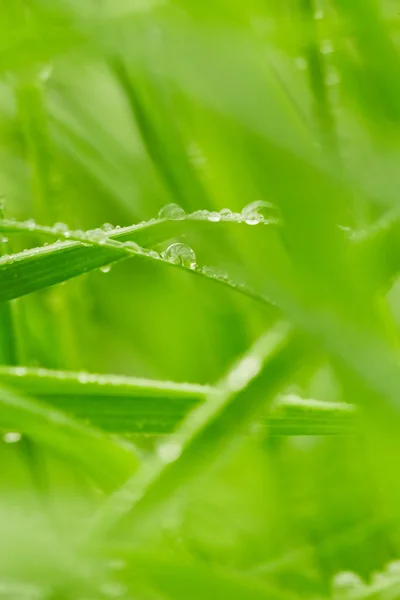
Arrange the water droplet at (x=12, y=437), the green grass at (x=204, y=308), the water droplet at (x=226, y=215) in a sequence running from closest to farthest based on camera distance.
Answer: the green grass at (x=204, y=308), the water droplet at (x=226, y=215), the water droplet at (x=12, y=437)

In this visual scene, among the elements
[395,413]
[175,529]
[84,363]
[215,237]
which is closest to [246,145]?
[215,237]

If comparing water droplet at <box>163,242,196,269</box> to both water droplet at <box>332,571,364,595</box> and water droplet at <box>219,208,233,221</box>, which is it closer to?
water droplet at <box>219,208,233,221</box>

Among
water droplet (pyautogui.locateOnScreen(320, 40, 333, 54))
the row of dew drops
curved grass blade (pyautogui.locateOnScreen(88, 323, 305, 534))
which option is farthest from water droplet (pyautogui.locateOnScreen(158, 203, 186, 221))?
water droplet (pyautogui.locateOnScreen(320, 40, 333, 54))

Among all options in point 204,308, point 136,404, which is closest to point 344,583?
point 136,404

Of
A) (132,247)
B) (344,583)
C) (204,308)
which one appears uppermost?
(204,308)

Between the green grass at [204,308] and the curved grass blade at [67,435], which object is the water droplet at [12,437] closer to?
the green grass at [204,308]

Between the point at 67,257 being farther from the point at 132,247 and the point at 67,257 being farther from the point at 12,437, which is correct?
the point at 12,437

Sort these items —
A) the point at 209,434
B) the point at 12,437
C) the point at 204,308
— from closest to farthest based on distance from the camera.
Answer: the point at 209,434 → the point at 12,437 → the point at 204,308

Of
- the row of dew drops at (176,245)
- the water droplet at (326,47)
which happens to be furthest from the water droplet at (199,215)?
the water droplet at (326,47)
